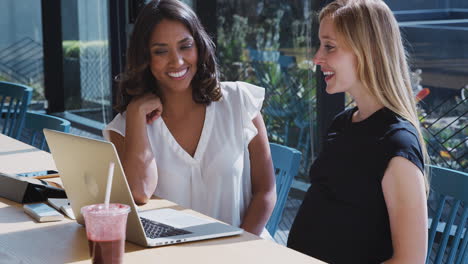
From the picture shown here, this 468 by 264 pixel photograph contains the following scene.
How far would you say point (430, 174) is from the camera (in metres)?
1.97

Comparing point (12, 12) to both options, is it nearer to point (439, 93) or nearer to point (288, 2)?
point (288, 2)

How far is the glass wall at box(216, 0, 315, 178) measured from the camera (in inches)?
145

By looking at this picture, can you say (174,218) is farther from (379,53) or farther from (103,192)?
(379,53)

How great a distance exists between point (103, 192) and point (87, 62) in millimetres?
4498

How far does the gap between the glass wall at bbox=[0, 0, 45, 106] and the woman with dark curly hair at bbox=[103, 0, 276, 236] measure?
413cm

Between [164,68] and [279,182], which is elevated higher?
[164,68]

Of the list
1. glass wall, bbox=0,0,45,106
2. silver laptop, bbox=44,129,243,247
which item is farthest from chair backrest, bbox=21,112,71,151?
glass wall, bbox=0,0,45,106

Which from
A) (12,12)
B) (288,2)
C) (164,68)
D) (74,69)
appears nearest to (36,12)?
(12,12)

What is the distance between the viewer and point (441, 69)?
302 cm

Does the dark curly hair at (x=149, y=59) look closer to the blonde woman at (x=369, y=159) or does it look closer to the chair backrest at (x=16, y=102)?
the blonde woman at (x=369, y=159)

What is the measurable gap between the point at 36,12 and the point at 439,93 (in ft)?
13.8

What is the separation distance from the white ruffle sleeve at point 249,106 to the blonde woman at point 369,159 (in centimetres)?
41

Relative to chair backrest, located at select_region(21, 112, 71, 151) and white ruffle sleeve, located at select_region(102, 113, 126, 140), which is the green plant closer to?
chair backrest, located at select_region(21, 112, 71, 151)

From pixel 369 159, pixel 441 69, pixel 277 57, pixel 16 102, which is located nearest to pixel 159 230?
pixel 369 159
